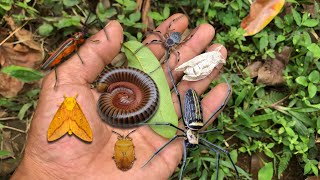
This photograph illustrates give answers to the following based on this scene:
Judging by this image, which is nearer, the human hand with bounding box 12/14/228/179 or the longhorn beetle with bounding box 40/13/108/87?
the human hand with bounding box 12/14/228/179

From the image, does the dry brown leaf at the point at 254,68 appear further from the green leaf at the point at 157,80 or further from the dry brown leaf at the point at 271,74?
the green leaf at the point at 157,80

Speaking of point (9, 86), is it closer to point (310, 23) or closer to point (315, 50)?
point (315, 50)

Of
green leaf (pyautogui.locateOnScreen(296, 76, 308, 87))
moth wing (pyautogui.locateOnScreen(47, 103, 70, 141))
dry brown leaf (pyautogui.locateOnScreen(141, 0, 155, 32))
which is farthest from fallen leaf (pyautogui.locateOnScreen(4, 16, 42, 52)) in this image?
green leaf (pyautogui.locateOnScreen(296, 76, 308, 87))

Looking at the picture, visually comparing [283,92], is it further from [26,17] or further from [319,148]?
[26,17]

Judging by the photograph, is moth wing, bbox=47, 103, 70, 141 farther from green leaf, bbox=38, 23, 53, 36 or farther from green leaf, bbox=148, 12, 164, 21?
green leaf, bbox=148, 12, 164, 21

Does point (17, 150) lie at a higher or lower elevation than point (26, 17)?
lower

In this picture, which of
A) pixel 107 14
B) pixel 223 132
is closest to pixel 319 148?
pixel 223 132

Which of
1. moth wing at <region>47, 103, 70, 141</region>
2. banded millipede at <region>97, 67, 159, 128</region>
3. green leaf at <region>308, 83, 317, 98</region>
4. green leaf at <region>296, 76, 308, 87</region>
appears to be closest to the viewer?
moth wing at <region>47, 103, 70, 141</region>
